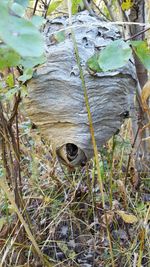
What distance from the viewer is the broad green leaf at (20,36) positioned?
0.92 ft

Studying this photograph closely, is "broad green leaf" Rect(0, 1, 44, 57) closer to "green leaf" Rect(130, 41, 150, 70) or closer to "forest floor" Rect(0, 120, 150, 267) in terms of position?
"green leaf" Rect(130, 41, 150, 70)

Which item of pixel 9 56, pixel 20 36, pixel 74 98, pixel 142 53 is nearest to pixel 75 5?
pixel 74 98

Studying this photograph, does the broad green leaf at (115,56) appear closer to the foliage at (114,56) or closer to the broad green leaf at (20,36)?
the foliage at (114,56)

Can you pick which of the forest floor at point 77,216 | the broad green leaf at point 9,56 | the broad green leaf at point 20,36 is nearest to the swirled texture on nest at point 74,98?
the forest floor at point 77,216

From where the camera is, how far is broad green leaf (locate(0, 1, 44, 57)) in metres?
0.28

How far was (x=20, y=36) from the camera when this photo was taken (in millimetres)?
292

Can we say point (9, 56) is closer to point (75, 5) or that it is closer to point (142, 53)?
point (142, 53)

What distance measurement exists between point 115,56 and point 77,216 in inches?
31.9

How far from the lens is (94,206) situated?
1199 mm

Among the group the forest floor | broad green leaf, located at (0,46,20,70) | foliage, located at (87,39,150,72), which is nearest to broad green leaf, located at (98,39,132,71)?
foliage, located at (87,39,150,72)

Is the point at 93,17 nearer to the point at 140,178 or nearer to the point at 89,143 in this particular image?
the point at 89,143

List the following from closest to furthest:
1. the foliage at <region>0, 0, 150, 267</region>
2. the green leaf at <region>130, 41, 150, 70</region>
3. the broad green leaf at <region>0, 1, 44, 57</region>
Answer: the broad green leaf at <region>0, 1, 44, 57</region> → the green leaf at <region>130, 41, 150, 70</region> → the foliage at <region>0, 0, 150, 267</region>

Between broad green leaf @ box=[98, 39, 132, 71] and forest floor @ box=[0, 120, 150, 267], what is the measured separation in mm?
513

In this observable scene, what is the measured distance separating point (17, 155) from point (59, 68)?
0.26 m
